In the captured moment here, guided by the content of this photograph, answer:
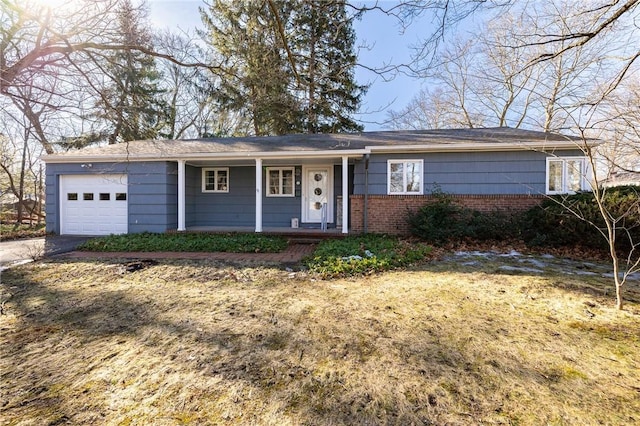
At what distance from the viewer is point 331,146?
365 inches

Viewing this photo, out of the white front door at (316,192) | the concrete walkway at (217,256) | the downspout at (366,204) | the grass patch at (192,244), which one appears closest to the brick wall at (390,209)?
the downspout at (366,204)

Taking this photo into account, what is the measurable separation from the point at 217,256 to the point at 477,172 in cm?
763

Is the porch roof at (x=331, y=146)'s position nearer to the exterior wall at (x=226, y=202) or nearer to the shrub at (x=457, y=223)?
the exterior wall at (x=226, y=202)

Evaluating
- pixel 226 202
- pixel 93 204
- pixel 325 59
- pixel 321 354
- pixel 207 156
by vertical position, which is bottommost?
pixel 321 354

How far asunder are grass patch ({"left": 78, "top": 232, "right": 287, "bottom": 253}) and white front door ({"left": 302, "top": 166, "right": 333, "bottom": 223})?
8.25 ft

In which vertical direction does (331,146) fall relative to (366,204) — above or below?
above

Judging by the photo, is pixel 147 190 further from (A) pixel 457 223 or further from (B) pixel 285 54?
(A) pixel 457 223

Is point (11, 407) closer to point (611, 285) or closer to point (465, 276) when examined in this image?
point (465, 276)

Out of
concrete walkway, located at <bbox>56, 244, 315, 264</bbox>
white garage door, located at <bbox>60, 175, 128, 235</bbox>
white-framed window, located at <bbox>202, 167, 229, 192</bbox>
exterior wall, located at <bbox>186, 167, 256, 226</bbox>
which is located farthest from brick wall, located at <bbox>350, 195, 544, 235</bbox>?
white garage door, located at <bbox>60, 175, 128, 235</bbox>

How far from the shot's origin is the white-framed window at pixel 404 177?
901 centimetres

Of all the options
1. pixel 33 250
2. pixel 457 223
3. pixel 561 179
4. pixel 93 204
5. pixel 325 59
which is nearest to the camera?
pixel 33 250

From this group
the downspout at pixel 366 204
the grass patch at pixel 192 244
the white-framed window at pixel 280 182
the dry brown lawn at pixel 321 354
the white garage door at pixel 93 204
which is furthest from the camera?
the white-framed window at pixel 280 182

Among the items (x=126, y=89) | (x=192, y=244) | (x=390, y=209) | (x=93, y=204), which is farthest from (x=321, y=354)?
(x=93, y=204)

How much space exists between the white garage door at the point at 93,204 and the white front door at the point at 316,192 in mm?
6017
